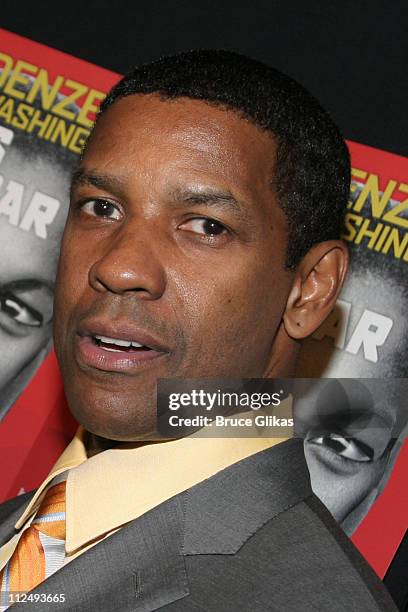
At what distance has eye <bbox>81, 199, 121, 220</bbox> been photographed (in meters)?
1.36

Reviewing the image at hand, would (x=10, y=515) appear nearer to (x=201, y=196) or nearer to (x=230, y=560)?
(x=230, y=560)

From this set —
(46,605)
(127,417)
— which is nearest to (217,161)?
(127,417)

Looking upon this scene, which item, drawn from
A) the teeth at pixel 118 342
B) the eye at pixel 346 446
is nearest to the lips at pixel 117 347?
the teeth at pixel 118 342

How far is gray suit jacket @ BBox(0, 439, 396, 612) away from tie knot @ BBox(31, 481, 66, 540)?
162 millimetres

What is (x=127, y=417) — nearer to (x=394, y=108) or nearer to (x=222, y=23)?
(x=394, y=108)

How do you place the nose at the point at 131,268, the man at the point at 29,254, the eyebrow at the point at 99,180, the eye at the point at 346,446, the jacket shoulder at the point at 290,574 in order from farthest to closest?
the man at the point at 29,254
the eye at the point at 346,446
the eyebrow at the point at 99,180
the nose at the point at 131,268
the jacket shoulder at the point at 290,574

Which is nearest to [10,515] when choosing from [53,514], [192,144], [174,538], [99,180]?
[53,514]

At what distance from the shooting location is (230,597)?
3.55ft

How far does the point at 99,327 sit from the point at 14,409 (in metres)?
0.85

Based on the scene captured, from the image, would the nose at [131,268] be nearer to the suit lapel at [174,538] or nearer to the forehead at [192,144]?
the forehead at [192,144]

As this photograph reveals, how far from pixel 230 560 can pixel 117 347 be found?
35 centimetres

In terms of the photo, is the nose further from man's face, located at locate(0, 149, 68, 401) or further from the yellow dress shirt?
man's face, located at locate(0, 149, 68, 401)

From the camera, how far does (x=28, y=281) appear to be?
2059mm

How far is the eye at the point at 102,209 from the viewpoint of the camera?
53.6 inches
